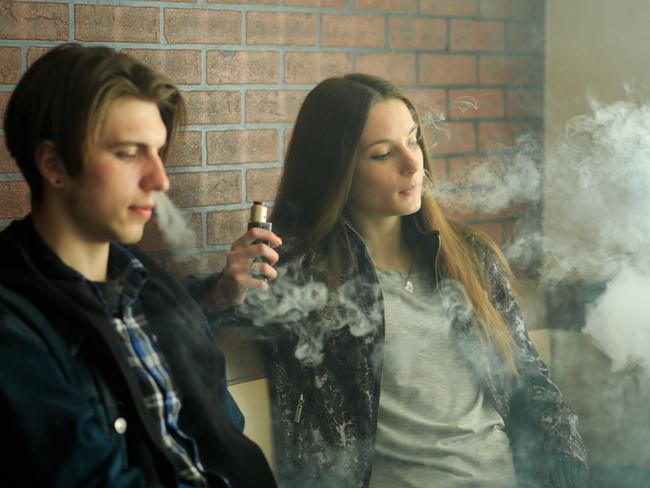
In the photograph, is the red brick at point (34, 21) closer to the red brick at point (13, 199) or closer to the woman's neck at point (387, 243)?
the red brick at point (13, 199)

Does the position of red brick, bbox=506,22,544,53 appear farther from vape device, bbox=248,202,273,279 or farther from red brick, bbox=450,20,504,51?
vape device, bbox=248,202,273,279

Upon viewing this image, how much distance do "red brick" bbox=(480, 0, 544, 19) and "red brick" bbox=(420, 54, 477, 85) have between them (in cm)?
12

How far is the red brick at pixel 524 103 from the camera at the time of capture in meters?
2.07

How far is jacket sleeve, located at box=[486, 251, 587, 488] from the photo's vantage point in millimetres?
1812

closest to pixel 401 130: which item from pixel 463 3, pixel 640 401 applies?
pixel 463 3

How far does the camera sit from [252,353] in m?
1.63

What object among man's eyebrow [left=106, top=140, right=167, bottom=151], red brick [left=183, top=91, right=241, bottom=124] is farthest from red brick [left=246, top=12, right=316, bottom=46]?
man's eyebrow [left=106, top=140, right=167, bottom=151]

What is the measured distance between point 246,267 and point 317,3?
52 cm

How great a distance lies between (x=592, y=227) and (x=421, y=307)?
0.60 m

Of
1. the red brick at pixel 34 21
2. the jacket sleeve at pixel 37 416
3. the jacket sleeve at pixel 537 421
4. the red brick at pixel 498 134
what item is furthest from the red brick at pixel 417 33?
the jacket sleeve at pixel 37 416

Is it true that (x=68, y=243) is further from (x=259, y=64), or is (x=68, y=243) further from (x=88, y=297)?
(x=259, y=64)

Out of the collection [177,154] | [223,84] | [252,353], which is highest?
[223,84]

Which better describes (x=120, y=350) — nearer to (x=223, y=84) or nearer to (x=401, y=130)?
(x=223, y=84)

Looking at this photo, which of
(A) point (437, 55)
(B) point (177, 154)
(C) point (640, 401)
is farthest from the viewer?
(C) point (640, 401)
